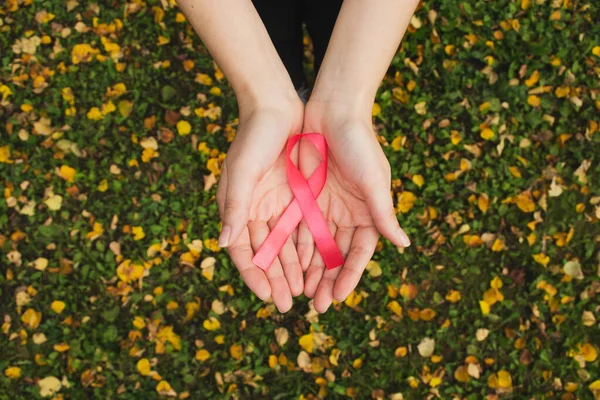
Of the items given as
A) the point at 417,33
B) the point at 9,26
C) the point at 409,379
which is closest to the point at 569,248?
the point at 409,379

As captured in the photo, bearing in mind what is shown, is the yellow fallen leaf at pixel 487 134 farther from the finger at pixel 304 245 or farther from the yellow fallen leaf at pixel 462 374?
the finger at pixel 304 245

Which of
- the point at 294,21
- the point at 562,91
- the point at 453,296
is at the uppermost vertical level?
the point at 294,21

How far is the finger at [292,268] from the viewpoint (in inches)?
93.7

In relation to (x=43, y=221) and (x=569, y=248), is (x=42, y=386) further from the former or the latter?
(x=569, y=248)

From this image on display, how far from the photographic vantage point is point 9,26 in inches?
153

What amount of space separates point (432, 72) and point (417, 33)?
12.9 inches

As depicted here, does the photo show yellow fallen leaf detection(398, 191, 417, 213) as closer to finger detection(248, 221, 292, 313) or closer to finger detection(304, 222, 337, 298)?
finger detection(304, 222, 337, 298)

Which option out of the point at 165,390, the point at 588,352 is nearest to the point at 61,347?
the point at 165,390

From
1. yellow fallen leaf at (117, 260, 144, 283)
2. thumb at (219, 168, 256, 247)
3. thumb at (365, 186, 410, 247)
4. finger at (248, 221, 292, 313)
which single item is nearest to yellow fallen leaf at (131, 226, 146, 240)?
yellow fallen leaf at (117, 260, 144, 283)

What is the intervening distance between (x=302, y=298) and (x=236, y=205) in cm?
135

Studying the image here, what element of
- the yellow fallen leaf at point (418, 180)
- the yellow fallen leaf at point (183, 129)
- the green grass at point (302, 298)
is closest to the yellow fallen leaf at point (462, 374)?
the green grass at point (302, 298)

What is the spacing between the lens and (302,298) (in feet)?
10.9

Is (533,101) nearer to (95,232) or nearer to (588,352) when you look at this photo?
(588,352)

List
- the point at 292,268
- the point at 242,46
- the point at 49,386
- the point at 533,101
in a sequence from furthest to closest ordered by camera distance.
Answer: the point at 533,101 → the point at 49,386 → the point at 292,268 → the point at 242,46
